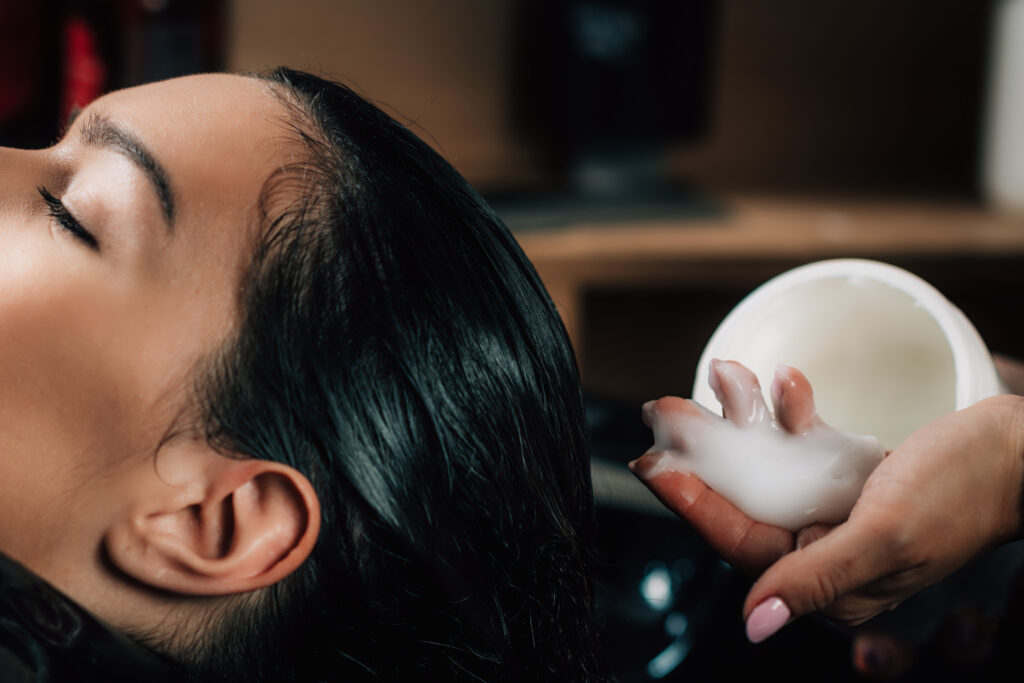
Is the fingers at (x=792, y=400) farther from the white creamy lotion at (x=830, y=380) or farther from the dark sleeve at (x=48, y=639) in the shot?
the dark sleeve at (x=48, y=639)

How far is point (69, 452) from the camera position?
57 cm

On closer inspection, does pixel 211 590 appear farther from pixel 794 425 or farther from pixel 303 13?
pixel 303 13

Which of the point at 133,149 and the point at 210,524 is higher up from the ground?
the point at 133,149

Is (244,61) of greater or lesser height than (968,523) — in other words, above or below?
above

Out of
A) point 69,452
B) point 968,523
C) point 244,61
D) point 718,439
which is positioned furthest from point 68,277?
point 244,61

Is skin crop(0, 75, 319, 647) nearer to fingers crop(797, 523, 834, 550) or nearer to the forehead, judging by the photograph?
the forehead

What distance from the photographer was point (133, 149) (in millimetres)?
601

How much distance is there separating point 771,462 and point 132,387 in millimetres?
352

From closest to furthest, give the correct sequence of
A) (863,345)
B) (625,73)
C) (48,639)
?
(48,639), (863,345), (625,73)

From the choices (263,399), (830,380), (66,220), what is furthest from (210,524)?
(830,380)

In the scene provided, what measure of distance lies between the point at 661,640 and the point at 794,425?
1.74 feet

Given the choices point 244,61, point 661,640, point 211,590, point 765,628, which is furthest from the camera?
point 244,61

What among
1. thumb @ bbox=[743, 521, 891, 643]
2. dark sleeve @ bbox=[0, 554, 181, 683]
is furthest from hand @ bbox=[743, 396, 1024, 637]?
dark sleeve @ bbox=[0, 554, 181, 683]

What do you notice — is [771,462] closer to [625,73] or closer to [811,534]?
[811,534]
